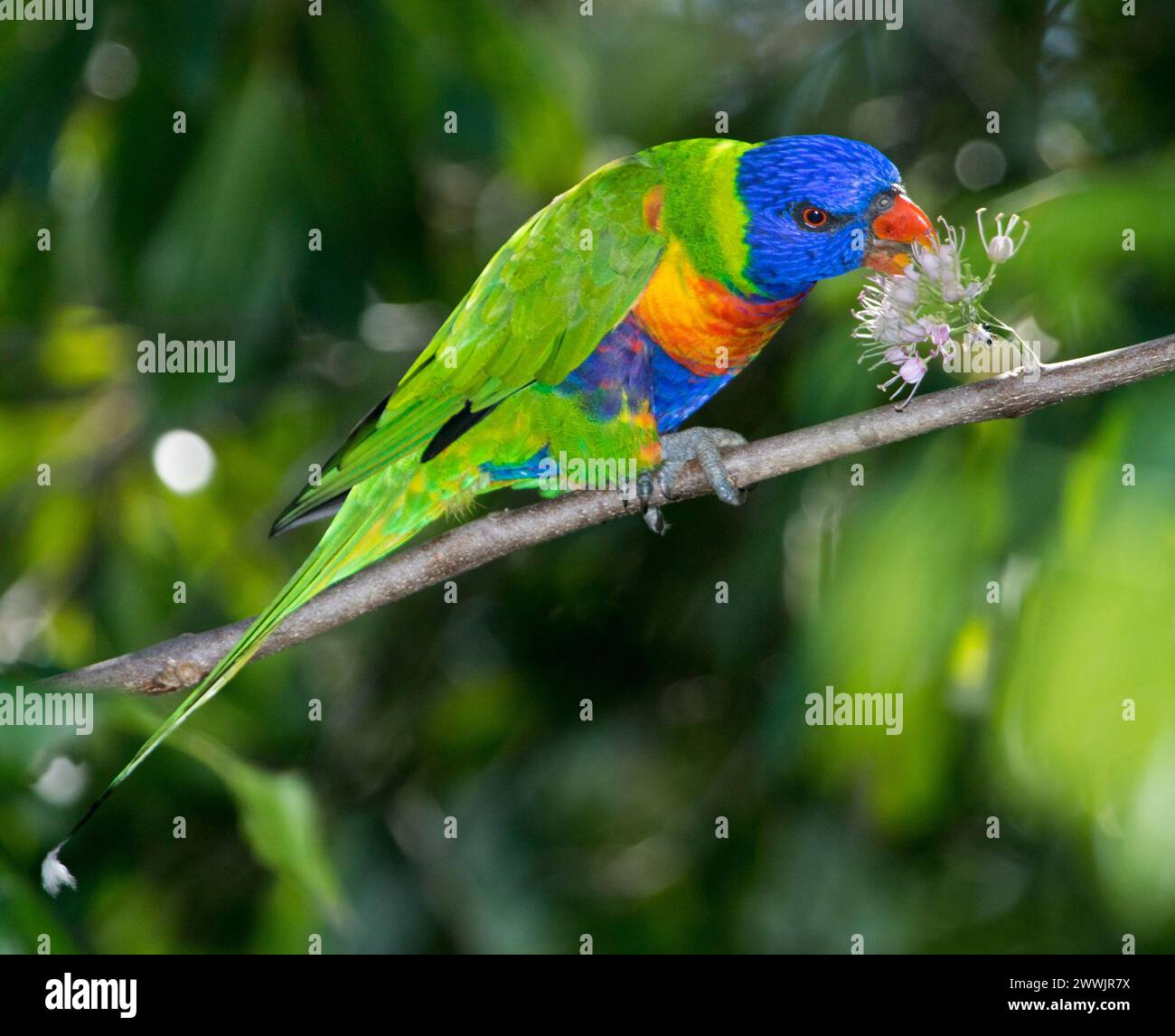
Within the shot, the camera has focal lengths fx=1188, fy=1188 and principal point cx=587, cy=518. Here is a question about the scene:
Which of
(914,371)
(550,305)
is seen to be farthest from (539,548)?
(914,371)

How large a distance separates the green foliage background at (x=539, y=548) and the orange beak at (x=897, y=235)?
0.45 feet

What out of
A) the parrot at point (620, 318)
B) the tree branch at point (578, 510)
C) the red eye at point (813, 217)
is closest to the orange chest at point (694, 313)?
the parrot at point (620, 318)

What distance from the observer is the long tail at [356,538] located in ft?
5.59

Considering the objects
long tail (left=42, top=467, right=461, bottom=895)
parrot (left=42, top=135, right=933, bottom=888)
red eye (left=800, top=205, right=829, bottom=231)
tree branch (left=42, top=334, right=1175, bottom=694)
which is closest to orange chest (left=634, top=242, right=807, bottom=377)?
parrot (left=42, top=135, right=933, bottom=888)

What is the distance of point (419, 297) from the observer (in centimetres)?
279

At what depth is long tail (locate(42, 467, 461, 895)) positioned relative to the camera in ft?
5.59

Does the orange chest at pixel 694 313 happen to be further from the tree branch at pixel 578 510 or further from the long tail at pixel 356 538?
the long tail at pixel 356 538

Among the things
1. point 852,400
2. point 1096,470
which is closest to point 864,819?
point 852,400

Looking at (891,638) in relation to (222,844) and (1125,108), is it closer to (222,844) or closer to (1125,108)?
(1125,108)

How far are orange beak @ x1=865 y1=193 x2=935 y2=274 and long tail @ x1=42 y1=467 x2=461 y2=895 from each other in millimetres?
820

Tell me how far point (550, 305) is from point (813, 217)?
0.47 m

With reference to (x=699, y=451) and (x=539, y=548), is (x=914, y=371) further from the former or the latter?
(x=539, y=548)

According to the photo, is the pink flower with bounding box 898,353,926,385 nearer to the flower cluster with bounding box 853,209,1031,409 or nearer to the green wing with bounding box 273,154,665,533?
the flower cluster with bounding box 853,209,1031,409

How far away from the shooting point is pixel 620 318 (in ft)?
6.77
